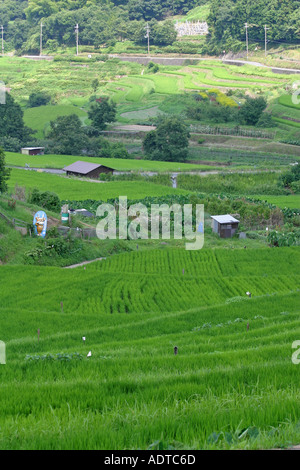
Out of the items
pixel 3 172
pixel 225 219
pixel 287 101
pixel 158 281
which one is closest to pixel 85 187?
pixel 3 172

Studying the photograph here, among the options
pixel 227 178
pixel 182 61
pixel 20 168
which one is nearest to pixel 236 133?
pixel 227 178

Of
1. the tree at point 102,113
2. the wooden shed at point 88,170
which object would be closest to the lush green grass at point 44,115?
the tree at point 102,113

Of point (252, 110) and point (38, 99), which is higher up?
point (38, 99)

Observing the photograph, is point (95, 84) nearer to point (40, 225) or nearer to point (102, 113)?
point (102, 113)

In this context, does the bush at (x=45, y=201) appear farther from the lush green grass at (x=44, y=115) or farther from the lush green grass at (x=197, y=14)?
the lush green grass at (x=197, y=14)

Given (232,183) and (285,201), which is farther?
(232,183)

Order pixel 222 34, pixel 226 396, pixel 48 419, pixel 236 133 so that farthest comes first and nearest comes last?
pixel 222 34 → pixel 236 133 → pixel 226 396 → pixel 48 419
